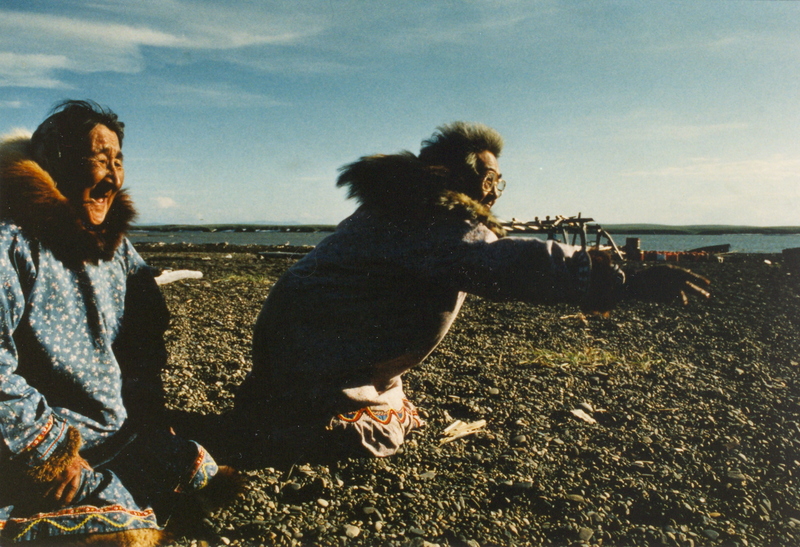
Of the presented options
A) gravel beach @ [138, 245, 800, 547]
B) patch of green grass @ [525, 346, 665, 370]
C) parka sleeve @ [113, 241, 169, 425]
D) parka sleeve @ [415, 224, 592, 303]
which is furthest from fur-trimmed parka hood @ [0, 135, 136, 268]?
patch of green grass @ [525, 346, 665, 370]

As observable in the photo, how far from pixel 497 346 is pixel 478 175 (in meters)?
3.37

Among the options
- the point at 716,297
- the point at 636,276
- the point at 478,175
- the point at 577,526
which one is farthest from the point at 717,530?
the point at 716,297

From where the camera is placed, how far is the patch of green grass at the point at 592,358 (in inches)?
203

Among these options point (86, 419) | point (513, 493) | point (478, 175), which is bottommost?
point (513, 493)

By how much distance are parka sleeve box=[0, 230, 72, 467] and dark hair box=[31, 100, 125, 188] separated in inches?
16.3

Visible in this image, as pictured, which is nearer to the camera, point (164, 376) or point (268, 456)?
point (268, 456)

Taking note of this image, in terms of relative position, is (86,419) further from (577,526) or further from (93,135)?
(577,526)

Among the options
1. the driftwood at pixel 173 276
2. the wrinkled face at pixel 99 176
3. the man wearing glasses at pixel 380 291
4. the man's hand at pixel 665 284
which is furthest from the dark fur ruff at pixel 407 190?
the driftwood at pixel 173 276

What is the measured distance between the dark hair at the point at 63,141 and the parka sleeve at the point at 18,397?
0.41 meters

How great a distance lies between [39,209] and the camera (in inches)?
82.5

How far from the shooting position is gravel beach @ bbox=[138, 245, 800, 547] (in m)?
2.46

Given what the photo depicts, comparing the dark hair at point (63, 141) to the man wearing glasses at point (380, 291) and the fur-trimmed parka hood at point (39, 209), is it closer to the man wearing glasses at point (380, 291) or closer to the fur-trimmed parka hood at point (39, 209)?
the fur-trimmed parka hood at point (39, 209)

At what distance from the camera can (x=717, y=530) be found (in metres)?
2.48

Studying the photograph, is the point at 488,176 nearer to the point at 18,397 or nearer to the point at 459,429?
the point at 459,429
